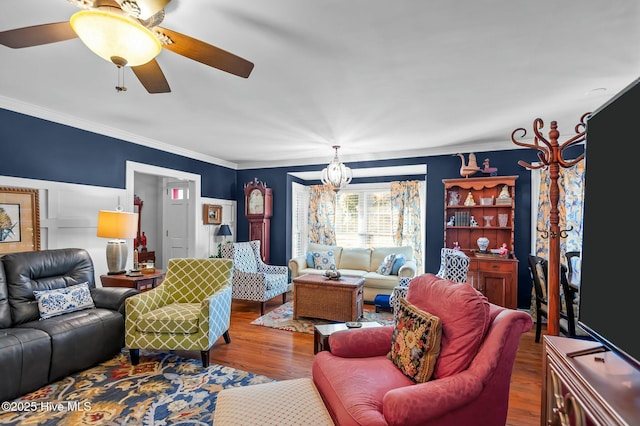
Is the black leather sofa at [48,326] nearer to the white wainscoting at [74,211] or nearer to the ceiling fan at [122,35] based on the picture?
the white wainscoting at [74,211]

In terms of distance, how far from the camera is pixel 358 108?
10.5ft

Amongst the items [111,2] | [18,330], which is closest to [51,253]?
[18,330]

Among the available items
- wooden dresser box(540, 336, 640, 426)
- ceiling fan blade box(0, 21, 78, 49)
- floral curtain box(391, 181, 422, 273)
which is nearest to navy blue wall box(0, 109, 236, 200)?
ceiling fan blade box(0, 21, 78, 49)

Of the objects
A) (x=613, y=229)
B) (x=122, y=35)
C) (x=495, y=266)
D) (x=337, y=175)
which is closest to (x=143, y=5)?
(x=122, y=35)

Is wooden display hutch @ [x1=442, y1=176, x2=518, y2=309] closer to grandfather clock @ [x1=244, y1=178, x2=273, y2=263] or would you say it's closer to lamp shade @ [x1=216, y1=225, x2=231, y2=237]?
grandfather clock @ [x1=244, y1=178, x2=273, y2=263]

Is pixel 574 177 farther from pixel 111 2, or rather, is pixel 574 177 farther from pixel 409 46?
pixel 111 2

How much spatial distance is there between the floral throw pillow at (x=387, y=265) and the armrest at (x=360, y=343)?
122 inches

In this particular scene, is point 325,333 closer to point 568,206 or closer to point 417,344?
point 417,344

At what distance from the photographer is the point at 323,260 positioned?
566 cm

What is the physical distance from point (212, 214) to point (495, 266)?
468 centimetres

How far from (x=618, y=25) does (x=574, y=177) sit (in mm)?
2999

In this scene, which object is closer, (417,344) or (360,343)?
(417,344)

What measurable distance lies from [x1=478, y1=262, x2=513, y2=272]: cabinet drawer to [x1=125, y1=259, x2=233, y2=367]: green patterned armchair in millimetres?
3340

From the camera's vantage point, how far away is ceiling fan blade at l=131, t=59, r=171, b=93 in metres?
1.82
